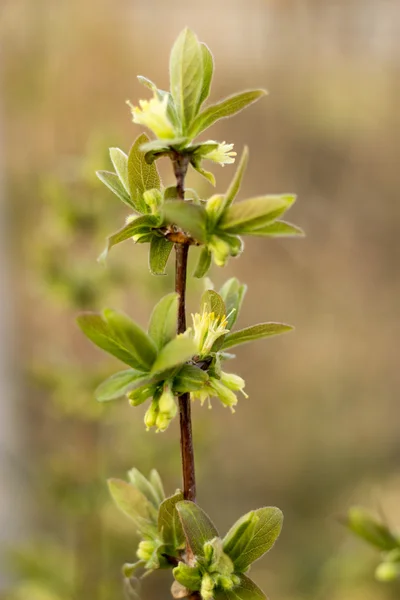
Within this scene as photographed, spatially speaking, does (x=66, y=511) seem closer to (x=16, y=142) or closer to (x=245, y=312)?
(x=245, y=312)

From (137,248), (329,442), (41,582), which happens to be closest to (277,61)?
(137,248)

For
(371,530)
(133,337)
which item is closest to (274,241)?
(371,530)

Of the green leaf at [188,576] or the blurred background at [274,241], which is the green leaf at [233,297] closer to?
the green leaf at [188,576]

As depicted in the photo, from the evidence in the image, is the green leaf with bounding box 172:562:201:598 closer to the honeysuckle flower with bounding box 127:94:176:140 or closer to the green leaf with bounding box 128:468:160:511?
the green leaf with bounding box 128:468:160:511

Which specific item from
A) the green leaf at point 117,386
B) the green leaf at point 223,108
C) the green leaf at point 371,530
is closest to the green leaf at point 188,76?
the green leaf at point 223,108

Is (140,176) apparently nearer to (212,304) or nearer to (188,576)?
(212,304)

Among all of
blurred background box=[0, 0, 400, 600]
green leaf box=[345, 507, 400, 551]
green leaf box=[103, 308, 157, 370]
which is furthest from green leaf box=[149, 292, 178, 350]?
blurred background box=[0, 0, 400, 600]
